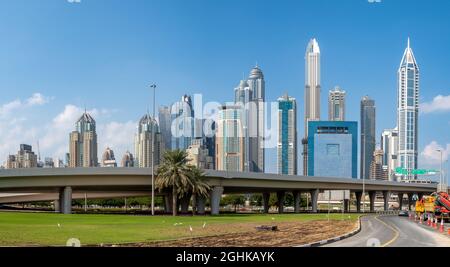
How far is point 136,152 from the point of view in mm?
5703

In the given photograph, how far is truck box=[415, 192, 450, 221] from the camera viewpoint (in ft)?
131

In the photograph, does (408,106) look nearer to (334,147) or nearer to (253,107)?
(334,147)

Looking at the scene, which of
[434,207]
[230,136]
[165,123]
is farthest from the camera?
[434,207]

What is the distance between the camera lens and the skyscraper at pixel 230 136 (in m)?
5.30

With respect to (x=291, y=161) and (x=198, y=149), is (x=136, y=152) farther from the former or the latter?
(x=291, y=161)

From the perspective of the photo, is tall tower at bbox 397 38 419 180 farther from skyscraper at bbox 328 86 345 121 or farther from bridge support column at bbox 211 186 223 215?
bridge support column at bbox 211 186 223 215

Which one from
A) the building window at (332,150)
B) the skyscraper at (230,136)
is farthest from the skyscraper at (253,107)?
the building window at (332,150)

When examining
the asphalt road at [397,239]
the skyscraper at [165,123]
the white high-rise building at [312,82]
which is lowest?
the asphalt road at [397,239]

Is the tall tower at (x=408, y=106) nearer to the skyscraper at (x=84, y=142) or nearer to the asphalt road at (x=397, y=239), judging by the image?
the asphalt road at (x=397, y=239)

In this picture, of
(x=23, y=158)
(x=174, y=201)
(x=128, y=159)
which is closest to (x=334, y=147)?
(x=128, y=159)

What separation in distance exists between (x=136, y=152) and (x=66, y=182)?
168 feet

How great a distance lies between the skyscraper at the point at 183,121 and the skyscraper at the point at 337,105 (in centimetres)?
136

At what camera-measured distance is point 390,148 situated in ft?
19.1

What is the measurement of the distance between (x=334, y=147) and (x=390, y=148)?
65cm
